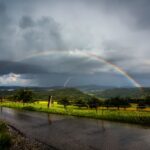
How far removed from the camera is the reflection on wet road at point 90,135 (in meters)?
8.68

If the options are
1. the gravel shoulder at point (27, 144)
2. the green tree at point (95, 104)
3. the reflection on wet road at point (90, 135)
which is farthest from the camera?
the green tree at point (95, 104)

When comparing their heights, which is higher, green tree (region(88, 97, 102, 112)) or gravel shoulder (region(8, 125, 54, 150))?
green tree (region(88, 97, 102, 112))

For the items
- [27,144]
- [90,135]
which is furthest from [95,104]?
[27,144]

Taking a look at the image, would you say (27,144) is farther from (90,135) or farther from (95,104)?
(95,104)

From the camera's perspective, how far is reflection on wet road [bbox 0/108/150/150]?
8.68m

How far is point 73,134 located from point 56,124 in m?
2.77

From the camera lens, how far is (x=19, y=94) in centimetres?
2827

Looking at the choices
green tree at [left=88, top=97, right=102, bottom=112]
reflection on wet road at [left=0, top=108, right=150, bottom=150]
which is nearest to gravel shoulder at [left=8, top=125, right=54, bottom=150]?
reflection on wet road at [left=0, top=108, right=150, bottom=150]

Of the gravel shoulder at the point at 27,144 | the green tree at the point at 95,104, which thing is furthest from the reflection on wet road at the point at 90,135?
the green tree at the point at 95,104

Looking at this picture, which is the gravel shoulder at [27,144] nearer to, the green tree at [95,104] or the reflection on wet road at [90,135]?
the reflection on wet road at [90,135]

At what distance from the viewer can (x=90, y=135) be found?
10.4 metres

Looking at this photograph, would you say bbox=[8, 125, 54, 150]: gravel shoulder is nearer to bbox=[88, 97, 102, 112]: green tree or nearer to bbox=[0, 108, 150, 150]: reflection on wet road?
bbox=[0, 108, 150, 150]: reflection on wet road

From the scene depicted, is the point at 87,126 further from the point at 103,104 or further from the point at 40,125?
the point at 103,104

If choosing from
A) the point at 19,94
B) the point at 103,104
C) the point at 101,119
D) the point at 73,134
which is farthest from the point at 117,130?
the point at 19,94
